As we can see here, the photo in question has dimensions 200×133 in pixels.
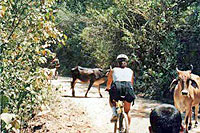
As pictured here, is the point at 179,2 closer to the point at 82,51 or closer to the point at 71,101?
the point at 71,101

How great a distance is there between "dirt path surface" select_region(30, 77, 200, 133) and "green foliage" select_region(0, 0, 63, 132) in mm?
914

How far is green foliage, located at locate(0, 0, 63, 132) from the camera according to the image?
569 cm

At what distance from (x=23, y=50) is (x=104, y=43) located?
1295 cm

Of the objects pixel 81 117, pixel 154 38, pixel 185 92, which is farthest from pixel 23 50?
pixel 154 38

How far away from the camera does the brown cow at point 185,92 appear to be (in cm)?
737

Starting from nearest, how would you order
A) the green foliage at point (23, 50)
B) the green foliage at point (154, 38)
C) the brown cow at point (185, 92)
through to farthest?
the green foliage at point (23, 50), the brown cow at point (185, 92), the green foliage at point (154, 38)

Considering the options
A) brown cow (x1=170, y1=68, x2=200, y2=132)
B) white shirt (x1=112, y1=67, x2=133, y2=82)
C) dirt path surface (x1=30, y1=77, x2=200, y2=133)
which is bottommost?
dirt path surface (x1=30, y1=77, x2=200, y2=133)

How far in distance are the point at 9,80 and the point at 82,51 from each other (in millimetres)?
18146

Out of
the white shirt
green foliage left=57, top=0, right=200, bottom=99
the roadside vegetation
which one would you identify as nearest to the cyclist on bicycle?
the white shirt

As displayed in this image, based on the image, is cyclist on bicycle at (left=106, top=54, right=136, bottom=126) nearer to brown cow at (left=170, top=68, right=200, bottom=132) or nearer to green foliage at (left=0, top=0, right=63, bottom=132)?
green foliage at (left=0, top=0, right=63, bottom=132)

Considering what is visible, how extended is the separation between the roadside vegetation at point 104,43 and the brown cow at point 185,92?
307 cm

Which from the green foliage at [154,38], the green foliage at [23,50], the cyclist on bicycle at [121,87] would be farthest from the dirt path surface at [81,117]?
the green foliage at [154,38]

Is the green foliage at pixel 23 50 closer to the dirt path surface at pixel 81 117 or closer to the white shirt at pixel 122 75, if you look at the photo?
the dirt path surface at pixel 81 117

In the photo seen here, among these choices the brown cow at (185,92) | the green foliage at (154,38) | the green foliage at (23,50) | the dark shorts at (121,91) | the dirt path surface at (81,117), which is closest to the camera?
the green foliage at (23,50)
